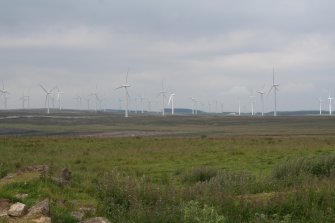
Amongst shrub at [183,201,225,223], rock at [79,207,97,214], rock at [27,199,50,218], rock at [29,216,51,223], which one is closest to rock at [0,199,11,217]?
rock at [27,199,50,218]

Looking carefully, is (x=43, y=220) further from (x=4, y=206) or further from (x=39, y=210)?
(x=4, y=206)

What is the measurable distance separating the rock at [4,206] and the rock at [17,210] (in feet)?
0.57

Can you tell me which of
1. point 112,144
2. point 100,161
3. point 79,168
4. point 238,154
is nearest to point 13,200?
point 79,168

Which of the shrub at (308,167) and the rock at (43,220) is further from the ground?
the shrub at (308,167)

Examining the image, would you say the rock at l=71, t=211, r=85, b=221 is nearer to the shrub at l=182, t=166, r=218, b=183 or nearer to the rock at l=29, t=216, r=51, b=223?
the rock at l=29, t=216, r=51, b=223

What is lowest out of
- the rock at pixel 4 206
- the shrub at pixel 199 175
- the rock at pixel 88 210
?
the shrub at pixel 199 175

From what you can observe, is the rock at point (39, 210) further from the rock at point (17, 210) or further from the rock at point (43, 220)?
the rock at point (43, 220)

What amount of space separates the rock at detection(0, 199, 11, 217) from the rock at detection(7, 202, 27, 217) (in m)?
0.17

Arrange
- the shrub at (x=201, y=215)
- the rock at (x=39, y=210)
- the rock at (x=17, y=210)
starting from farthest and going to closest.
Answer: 1. the rock at (x=17, y=210)
2. the rock at (x=39, y=210)
3. the shrub at (x=201, y=215)

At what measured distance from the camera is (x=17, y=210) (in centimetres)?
1199

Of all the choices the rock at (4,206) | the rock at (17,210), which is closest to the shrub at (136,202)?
the rock at (17,210)

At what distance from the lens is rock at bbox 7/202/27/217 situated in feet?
39.0

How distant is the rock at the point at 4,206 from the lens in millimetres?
12250

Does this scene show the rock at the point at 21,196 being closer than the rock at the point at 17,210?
No
